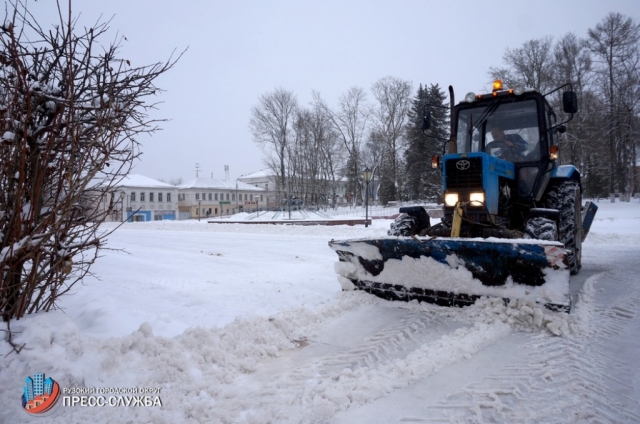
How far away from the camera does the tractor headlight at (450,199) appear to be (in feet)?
17.0

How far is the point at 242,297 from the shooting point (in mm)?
5016

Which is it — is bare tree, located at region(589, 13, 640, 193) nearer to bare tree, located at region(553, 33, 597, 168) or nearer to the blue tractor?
bare tree, located at region(553, 33, 597, 168)

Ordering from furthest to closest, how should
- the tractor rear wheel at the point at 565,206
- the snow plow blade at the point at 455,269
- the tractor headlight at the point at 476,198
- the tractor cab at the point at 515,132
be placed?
the tractor cab at the point at 515,132
the tractor rear wheel at the point at 565,206
the tractor headlight at the point at 476,198
the snow plow blade at the point at 455,269

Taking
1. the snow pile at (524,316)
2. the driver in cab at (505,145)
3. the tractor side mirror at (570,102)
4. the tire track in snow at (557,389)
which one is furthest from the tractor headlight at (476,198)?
the tire track in snow at (557,389)

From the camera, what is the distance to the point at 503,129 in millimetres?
6105

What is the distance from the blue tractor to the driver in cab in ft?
0.05

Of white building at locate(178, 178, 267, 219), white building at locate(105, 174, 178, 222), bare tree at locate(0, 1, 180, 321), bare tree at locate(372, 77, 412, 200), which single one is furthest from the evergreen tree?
white building at locate(105, 174, 178, 222)

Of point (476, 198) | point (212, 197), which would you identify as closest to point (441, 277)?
point (476, 198)

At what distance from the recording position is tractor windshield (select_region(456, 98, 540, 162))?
19.5 ft

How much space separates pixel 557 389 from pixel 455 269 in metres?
1.74

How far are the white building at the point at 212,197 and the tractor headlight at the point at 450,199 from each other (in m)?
55.7

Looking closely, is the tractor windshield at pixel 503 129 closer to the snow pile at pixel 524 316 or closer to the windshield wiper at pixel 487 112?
the windshield wiper at pixel 487 112

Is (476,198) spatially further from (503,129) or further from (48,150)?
(48,150)

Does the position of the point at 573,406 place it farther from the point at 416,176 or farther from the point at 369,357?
the point at 416,176
